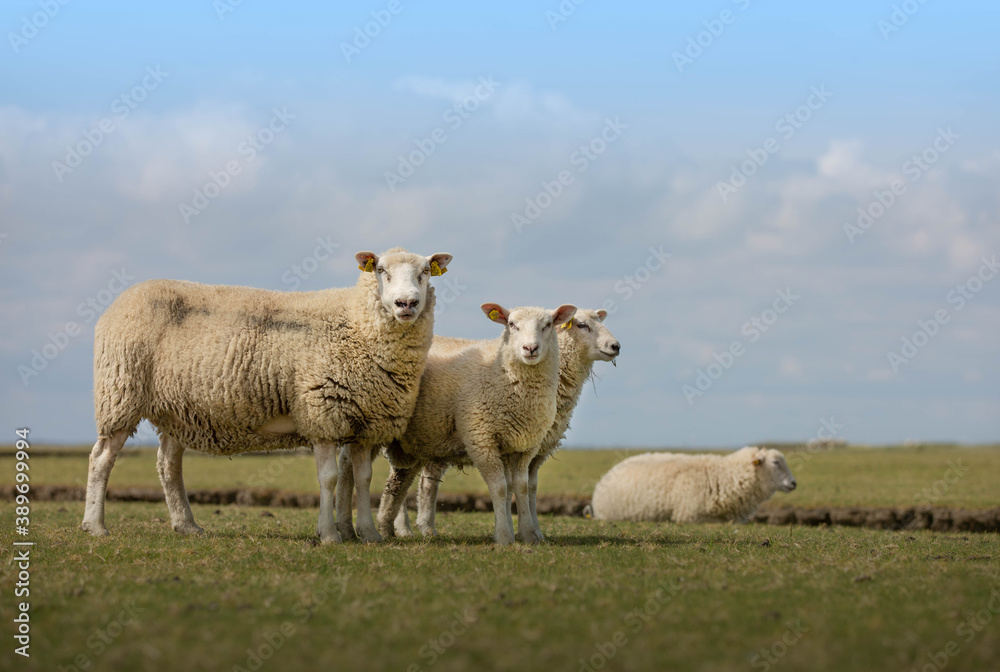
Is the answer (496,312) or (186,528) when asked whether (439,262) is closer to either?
(496,312)

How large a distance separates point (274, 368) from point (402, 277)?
216cm

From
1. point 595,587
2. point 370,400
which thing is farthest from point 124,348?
point 595,587

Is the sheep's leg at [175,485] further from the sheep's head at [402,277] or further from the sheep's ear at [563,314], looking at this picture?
the sheep's ear at [563,314]

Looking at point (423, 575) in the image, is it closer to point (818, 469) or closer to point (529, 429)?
point (529, 429)

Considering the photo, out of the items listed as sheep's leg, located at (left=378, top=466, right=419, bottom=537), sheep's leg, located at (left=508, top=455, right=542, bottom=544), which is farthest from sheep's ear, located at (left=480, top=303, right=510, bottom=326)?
sheep's leg, located at (left=378, top=466, right=419, bottom=537)

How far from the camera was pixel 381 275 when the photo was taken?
39.9ft

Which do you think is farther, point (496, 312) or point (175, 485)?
point (175, 485)

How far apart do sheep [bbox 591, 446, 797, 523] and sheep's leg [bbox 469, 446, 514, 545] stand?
8.13 m

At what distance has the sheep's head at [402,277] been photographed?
1162cm

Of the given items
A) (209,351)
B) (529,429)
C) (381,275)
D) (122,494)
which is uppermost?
(381,275)

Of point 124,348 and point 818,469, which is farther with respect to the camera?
point 818,469

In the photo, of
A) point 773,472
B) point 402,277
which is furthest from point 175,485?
point 773,472

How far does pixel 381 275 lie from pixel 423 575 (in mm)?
4654

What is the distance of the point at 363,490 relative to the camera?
12.2 metres
